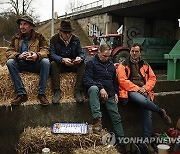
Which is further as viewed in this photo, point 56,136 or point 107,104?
point 107,104

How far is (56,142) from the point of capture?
4000 millimetres

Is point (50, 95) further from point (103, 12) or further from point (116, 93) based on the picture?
point (103, 12)

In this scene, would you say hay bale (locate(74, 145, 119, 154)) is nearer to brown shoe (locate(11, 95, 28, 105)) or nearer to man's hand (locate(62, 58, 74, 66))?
brown shoe (locate(11, 95, 28, 105))

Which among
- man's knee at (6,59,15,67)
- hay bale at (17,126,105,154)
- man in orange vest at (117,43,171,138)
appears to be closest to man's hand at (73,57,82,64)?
man in orange vest at (117,43,171,138)

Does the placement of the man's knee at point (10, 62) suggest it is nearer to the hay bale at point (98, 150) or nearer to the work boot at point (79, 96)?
the work boot at point (79, 96)

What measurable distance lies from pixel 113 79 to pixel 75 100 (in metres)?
0.69

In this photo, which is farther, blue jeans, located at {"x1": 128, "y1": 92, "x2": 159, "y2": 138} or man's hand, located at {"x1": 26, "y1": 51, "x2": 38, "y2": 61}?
blue jeans, located at {"x1": 128, "y1": 92, "x2": 159, "y2": 138}

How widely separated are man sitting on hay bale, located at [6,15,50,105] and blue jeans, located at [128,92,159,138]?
139 centimetres

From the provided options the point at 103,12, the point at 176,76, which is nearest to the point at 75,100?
the point at 176,76

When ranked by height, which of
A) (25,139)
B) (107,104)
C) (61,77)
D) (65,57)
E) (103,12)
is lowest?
(25,139)

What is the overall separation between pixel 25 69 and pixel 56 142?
1.51 m

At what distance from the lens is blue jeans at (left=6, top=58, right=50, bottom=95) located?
14.9ft

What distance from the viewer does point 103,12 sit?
22062mm

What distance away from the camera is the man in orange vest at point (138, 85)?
481 cm
